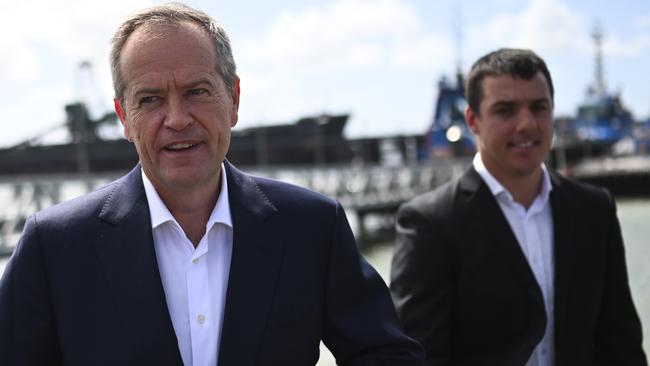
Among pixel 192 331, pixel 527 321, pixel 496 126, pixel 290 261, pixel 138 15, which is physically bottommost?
pixel 527 321

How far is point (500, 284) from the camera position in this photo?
2.79 m

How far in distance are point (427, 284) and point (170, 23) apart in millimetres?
1506

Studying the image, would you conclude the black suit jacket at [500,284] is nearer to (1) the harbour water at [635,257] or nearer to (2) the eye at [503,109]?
(2) the eye at [503,109]

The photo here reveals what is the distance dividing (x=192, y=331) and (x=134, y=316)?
0.15 metres

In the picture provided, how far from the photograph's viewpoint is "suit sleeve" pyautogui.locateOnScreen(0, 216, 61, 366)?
182 cm

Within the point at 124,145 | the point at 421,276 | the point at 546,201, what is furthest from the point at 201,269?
the point at 124,145

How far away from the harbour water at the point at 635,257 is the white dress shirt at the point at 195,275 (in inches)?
40.9

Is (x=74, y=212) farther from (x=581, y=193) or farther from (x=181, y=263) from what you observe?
(x=581, y=193)

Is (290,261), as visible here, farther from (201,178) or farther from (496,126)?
(496,126)

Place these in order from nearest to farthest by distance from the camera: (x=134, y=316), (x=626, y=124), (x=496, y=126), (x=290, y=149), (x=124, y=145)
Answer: (x=134, y=316) < (x=496, y=126) < (x=124, y=145) < (x=290, y=149) < (x=626, y=124)

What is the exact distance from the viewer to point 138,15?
6.14 feet

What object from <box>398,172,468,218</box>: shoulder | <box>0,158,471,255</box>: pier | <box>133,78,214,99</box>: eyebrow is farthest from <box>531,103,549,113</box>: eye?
<box>0,158,471,255</box>: pier

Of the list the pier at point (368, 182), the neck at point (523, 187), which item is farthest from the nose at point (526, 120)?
the pier at point (368, 182)

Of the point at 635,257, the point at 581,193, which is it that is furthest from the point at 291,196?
the point at 635,257
